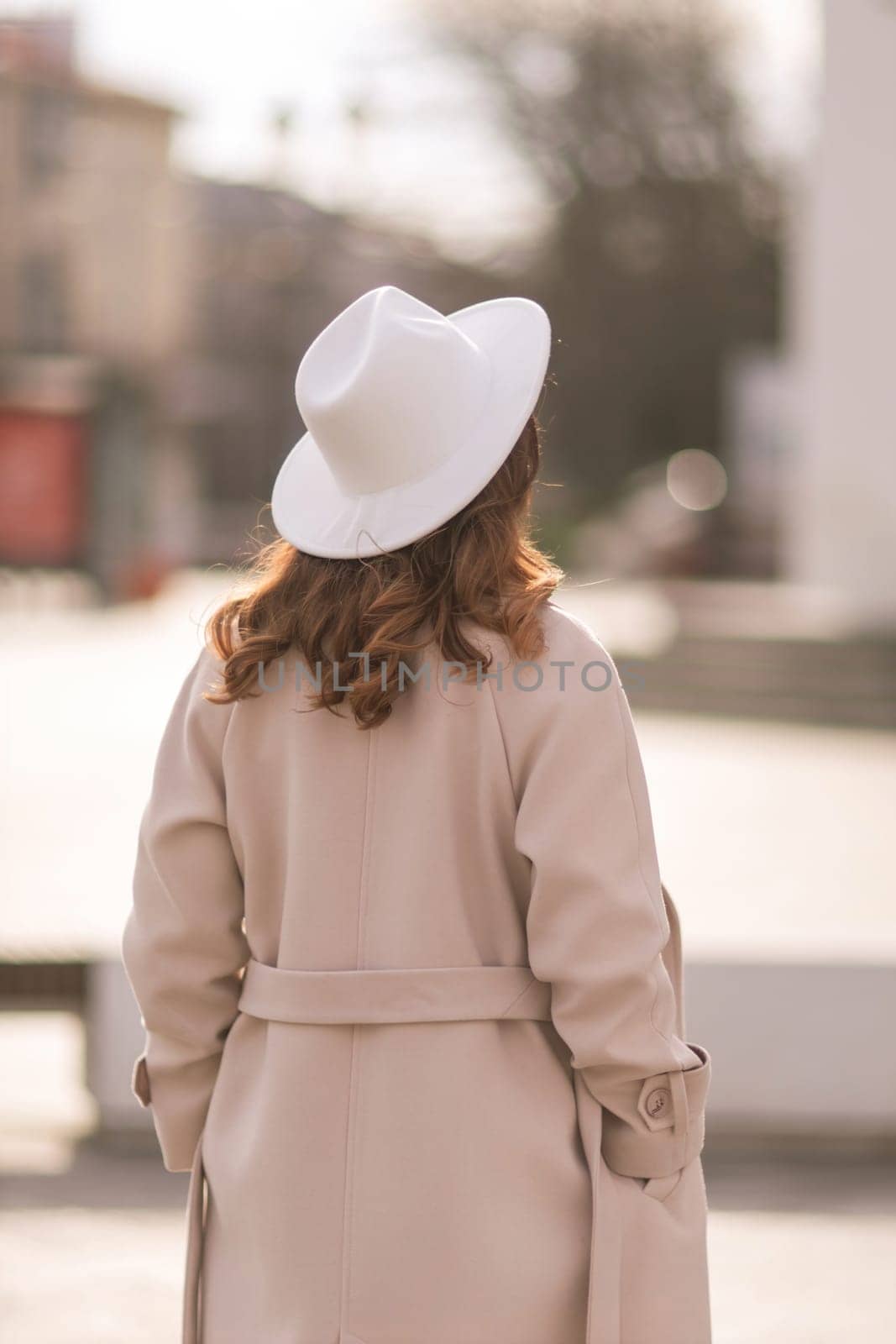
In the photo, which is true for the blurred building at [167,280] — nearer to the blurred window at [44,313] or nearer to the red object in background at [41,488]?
the blurred window at [44,313]

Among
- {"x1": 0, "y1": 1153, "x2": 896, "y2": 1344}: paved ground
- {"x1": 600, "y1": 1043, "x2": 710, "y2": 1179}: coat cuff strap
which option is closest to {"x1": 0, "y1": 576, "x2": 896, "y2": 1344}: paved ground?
{"x1": 0, "y1": 1153, "x2": 896, "y2": 1344}: paved ground

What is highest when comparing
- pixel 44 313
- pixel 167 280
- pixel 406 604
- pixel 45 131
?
pixel 45 131

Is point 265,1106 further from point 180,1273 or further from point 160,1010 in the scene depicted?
point 180,1273

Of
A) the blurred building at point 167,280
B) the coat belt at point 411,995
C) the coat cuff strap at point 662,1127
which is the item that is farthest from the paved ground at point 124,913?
the blurred building at point 167,280

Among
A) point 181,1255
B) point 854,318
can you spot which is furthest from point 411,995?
point 854,318

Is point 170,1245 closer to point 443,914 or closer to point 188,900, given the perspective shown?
point 188,900

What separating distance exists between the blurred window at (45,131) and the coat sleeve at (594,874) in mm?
41540

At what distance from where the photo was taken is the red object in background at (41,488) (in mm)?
25250

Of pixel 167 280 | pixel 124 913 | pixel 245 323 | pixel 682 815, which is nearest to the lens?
pixel 124 913

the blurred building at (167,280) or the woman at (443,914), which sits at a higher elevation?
the blurred building at (167,280)

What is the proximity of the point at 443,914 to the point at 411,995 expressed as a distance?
95 millimetres

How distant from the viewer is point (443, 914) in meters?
1.92

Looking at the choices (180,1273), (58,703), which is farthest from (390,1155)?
(58,703)

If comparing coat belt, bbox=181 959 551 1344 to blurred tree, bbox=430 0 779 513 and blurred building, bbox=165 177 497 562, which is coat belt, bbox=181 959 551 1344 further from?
blurred building, bbox=165 177 497 562
